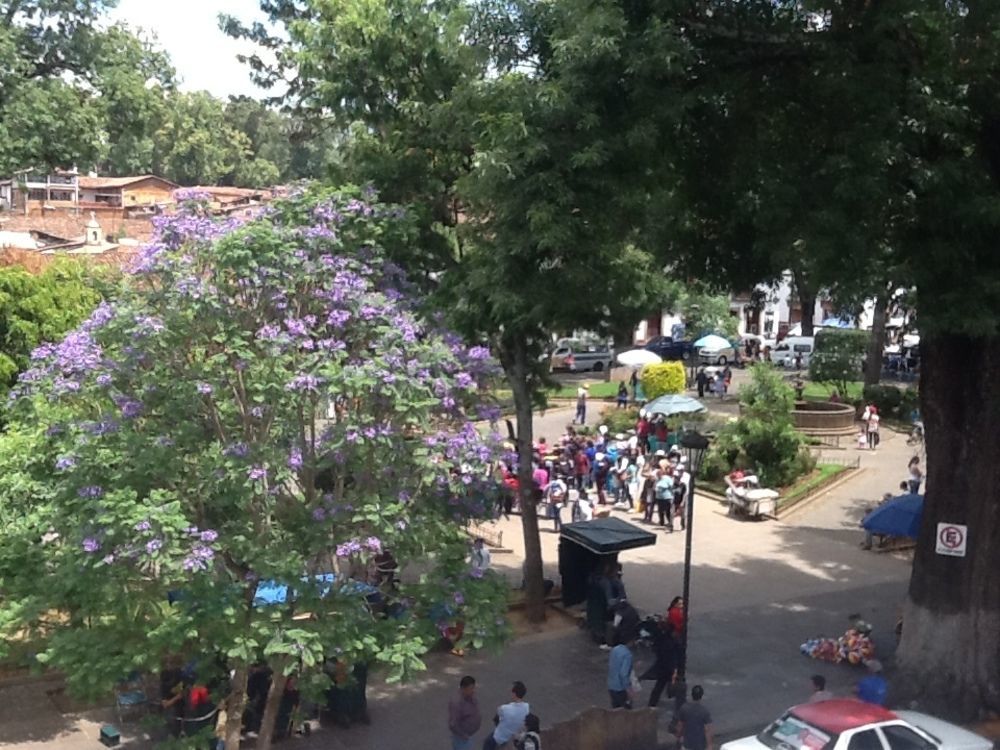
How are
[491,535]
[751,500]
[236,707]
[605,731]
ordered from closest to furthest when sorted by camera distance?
1. [236,707]
2. [605,731]
3. [491,535]
4. [751,500]

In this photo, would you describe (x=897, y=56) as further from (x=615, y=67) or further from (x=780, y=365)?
(x=780, y=365)

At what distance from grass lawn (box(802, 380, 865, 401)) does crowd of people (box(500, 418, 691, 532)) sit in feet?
32.6

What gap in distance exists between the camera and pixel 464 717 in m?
11.1

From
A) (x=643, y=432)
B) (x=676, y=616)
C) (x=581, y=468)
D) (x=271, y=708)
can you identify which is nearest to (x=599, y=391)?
(x=643, y=432)

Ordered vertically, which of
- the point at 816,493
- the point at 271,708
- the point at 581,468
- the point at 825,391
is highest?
the point at 825,391

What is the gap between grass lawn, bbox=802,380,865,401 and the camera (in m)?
34.9

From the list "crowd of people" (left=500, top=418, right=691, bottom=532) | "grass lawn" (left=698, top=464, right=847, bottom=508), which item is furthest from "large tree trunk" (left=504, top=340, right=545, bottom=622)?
"grass lawn" (left=698, top=464, right=847, bottom=508)

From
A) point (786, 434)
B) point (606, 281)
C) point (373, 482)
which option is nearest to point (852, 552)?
point (786, 434)

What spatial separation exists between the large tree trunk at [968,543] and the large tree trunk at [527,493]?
210 inches

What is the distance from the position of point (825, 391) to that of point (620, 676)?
27.9 m

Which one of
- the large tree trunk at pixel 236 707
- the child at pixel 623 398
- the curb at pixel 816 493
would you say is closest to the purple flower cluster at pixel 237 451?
the large tree trunk at pixel 236 707

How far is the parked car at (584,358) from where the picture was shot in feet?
145

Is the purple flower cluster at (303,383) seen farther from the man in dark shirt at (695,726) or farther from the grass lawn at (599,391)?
the grass lawn at (599,391)

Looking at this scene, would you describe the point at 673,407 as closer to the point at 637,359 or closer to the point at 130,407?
the point at 637,359
